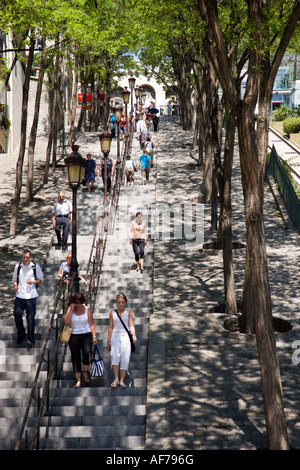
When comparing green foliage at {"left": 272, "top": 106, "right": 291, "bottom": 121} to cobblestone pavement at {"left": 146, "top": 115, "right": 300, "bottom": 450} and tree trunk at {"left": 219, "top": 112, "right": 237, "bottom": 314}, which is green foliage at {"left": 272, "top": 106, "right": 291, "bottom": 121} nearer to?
cobblestone pavement at {"left": 146, "top": 115, "right": 300, "bottom": 450}

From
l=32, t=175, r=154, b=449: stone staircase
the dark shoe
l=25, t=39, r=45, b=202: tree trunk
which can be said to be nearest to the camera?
l=32, t=175, r=154, b=449: stone staircase

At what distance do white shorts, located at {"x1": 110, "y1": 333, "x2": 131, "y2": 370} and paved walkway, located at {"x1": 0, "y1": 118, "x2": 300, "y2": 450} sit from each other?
624 millimetres

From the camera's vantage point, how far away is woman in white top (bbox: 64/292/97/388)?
9.14m

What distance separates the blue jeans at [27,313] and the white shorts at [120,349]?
5.88 ft

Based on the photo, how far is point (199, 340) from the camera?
11586 millimetres

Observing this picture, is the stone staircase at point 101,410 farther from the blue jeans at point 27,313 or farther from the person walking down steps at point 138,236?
the person walking down steps at point 138,236

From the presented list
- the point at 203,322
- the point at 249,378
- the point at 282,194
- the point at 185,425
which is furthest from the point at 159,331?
the point at 282,194

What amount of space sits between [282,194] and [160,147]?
12641mm

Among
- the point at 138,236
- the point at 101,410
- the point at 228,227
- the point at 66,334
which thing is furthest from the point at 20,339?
the point at 228,227

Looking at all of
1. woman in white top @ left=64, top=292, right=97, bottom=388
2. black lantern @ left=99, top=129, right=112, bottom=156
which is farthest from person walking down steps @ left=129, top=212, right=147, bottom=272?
woman in white top @ left=64, top=292, right=97, bottom=388

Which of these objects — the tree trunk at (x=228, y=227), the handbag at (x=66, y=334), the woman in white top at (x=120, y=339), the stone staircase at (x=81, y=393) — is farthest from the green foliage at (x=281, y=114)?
the handbag at (x=66, y=334)

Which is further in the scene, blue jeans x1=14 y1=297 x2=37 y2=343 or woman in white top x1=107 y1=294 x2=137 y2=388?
blue jeans x1=14 y1=297 x2=37 y2=343

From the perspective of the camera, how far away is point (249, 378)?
10078 millimetres

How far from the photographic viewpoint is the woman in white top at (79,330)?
9141 mm
